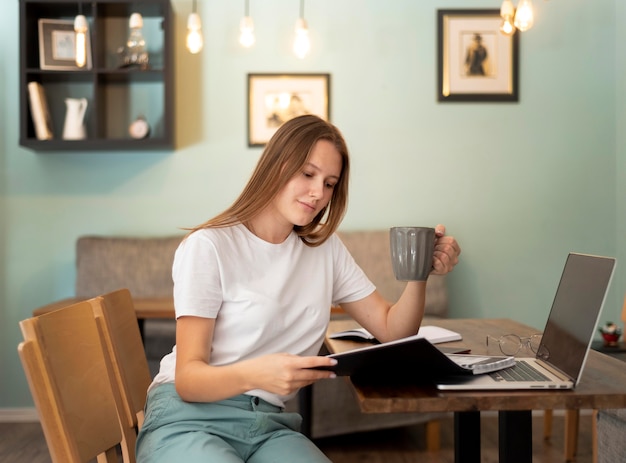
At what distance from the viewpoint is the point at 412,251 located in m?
1.40

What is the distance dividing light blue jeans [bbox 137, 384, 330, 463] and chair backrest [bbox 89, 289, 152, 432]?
0.47ft

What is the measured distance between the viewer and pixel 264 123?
3703mm

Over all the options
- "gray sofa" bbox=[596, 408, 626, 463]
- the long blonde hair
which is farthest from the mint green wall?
the long blonde hair

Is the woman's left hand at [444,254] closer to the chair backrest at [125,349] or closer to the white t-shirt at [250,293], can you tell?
the white t-shirt at [250,293]

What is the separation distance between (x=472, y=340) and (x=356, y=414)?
1.58 meters

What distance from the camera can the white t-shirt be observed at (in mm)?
1380

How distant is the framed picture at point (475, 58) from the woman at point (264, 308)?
7.49 ft

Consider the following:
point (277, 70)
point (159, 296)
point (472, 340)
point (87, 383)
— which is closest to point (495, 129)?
point (277, 70)

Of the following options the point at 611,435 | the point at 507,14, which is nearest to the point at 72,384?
the point at 611,435

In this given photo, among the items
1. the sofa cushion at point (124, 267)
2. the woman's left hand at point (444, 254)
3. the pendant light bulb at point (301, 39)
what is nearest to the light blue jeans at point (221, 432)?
the woman's left hand at point (444, 254)

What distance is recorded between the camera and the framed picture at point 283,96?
145 inches

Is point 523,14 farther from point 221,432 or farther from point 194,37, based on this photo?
point 221,432

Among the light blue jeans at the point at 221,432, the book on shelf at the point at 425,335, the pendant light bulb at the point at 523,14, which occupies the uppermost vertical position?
the pendant light bulb at the point at 523,14

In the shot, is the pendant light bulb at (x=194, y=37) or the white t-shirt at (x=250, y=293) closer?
the white t-shirt at (x=250, y=293)
